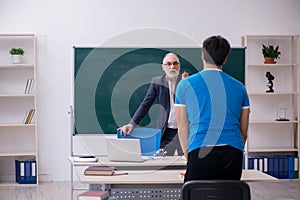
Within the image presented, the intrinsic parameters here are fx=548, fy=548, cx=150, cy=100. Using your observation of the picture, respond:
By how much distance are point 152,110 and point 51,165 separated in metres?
1.75

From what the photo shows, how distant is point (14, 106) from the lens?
7535 millimetres

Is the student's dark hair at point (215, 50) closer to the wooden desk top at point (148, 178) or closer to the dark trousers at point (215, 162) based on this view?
the dark trousers at point (215, 162)

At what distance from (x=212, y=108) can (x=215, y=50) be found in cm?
33

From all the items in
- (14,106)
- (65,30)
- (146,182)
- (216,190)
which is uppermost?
(65,30)

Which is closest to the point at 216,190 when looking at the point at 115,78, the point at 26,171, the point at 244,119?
the point at 244,119

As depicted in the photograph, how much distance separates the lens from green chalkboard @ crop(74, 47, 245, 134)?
6906 millimetres

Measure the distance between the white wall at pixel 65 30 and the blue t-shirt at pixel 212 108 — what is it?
184 inches

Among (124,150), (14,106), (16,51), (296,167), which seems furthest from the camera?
(296,167)

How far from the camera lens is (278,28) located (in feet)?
26.5

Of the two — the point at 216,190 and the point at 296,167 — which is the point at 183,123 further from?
the point at 296,167

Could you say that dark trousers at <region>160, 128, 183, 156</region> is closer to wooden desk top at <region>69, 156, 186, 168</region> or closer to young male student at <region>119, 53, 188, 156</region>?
young male student at <region>119, 53, 188, 156</region>

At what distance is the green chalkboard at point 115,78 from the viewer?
6906 mm

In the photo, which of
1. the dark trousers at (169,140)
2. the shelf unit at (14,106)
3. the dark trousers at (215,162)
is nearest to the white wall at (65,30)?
the shelf unit at (14,106)

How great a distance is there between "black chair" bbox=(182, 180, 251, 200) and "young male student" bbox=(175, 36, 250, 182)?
227mm
